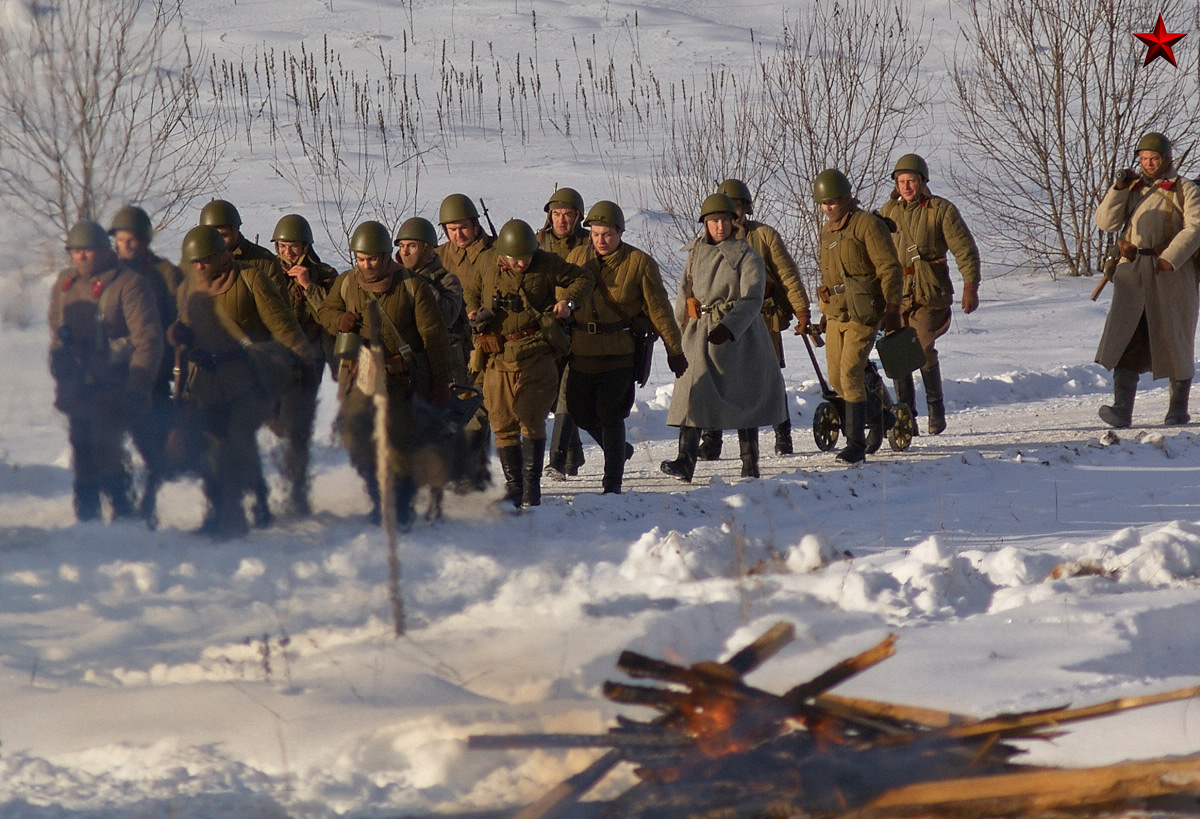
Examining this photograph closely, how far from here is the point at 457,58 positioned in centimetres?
4806

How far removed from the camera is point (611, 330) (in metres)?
7.95

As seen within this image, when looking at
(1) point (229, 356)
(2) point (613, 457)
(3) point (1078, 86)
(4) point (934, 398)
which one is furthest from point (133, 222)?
(3) point (1078, 86)

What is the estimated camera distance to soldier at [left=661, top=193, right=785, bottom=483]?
8.19 m

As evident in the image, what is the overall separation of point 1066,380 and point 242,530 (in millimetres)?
8643

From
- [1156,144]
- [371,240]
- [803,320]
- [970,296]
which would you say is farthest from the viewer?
[970,296]

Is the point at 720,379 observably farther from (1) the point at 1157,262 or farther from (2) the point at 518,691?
(2) the point at 518,691

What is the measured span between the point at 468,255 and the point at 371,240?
1844 millimetres

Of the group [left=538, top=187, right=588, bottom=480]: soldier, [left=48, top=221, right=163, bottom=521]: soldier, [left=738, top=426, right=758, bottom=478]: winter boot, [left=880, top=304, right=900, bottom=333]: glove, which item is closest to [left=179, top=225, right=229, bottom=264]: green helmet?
[left=48, top=221, right=163, bottom=521]: soldier

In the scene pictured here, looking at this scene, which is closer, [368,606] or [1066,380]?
[368,606]

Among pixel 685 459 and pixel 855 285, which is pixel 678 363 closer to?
pixel 685 459

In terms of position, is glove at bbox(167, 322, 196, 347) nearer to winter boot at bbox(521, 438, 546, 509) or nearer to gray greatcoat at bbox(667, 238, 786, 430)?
winter boot at bbox(521, 438, 546, 509)

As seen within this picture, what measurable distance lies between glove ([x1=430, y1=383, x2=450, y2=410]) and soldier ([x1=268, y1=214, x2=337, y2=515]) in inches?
21.0

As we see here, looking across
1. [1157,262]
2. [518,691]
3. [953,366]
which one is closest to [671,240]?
[953,366]

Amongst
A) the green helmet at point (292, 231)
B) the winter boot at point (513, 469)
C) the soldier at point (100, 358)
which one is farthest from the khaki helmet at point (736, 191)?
the soldier at point (100, 358)
